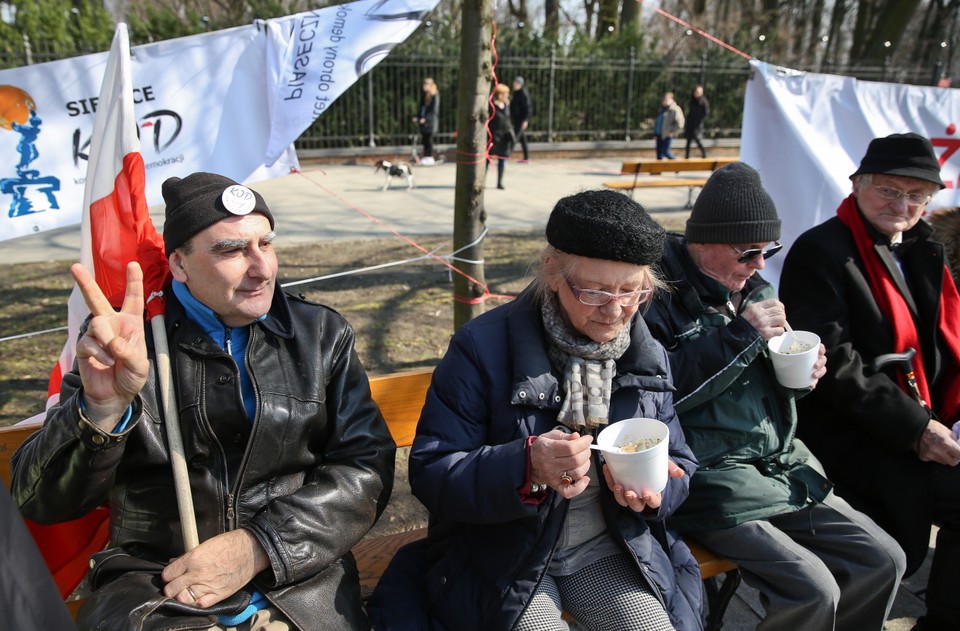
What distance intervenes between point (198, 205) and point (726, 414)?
178 centimetres

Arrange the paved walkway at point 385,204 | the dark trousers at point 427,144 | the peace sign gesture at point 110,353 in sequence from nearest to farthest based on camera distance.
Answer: the peace sign gesture at point 110,353, the paved walkway at point 385,204, the dark trousers at point 427,144

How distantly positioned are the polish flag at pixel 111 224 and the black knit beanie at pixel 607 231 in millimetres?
1189

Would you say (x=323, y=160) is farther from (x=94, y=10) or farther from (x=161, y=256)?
(x=161, y=256)

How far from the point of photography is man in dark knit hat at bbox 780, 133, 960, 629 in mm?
2745

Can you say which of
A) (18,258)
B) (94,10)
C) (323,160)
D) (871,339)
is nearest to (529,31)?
(323,160)

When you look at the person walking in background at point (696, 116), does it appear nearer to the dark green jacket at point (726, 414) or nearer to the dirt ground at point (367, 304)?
the dirt ground at point (367, 304)

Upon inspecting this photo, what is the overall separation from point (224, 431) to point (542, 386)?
878mm

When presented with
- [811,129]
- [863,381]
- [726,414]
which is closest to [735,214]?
[726,414]

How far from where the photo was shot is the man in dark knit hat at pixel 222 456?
1.80m

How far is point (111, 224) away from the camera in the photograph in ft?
7.51

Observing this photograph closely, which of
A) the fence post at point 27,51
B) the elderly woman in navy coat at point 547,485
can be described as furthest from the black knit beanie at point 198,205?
the fence post at point 27,51

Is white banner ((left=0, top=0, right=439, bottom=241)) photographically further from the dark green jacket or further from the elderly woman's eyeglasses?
the elderly woman's eyeglasses

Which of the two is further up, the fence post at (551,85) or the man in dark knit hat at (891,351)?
the fence post at (551,85)

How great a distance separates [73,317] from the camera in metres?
2.55
